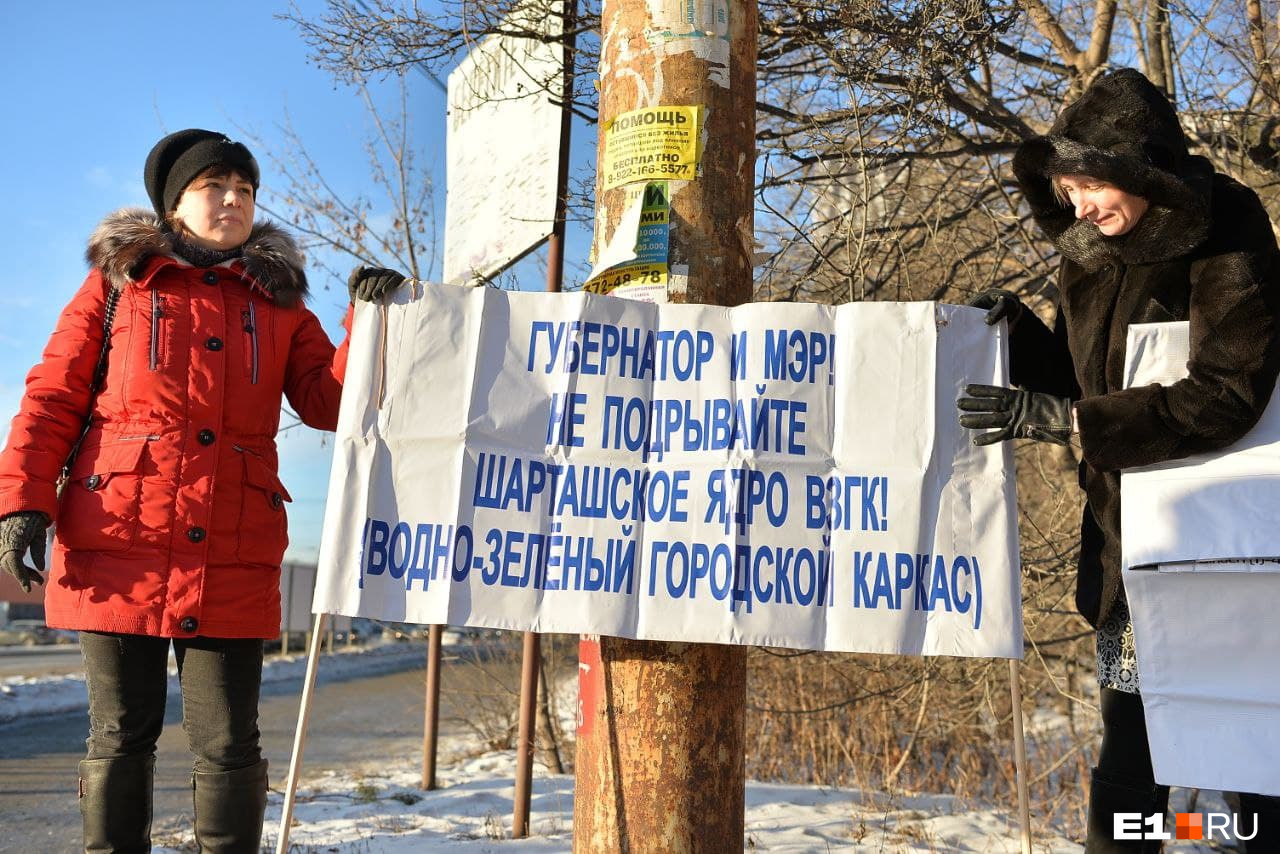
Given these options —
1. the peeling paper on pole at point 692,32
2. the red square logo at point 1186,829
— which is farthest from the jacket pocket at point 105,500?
the red square logo at point 1186,829

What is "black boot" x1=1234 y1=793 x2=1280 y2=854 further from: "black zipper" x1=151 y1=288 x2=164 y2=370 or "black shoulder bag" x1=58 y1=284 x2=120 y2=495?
"black shoulder bag" x1=58 y1=284 x2=120 y2=495

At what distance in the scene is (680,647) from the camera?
2477mm

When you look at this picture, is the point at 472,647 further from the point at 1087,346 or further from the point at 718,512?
the point at 1087,346

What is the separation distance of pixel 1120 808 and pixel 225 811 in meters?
2.21

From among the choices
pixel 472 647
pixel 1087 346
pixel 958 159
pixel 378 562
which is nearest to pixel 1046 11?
pixel 958 159

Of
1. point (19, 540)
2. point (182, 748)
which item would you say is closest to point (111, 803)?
point (19, 540)

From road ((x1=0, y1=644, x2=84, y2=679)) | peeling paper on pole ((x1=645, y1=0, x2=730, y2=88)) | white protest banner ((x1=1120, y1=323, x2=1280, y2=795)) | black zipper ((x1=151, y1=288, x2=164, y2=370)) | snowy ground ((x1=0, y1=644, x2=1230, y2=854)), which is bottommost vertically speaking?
road ((x1=0, y1=644, x2=84, y2=679))

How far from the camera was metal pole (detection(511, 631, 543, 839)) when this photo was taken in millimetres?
4344

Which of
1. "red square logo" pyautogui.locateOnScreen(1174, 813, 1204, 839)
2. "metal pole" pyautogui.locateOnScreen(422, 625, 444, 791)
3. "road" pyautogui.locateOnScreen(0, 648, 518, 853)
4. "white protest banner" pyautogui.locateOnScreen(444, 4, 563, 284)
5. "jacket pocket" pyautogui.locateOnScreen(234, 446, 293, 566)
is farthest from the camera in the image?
"metal pole" pyautogui.locateOnScreen(422, 625, 444, 791)

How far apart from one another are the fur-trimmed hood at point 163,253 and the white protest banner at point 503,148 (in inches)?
72.7

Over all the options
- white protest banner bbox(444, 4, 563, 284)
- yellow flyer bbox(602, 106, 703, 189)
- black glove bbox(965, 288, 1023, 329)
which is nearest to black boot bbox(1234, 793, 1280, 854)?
black glove bbox(965, 288, 1023, 329)

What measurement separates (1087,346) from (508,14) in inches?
147

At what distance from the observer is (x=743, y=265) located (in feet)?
8.89

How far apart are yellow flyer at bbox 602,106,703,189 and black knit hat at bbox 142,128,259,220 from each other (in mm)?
1128
